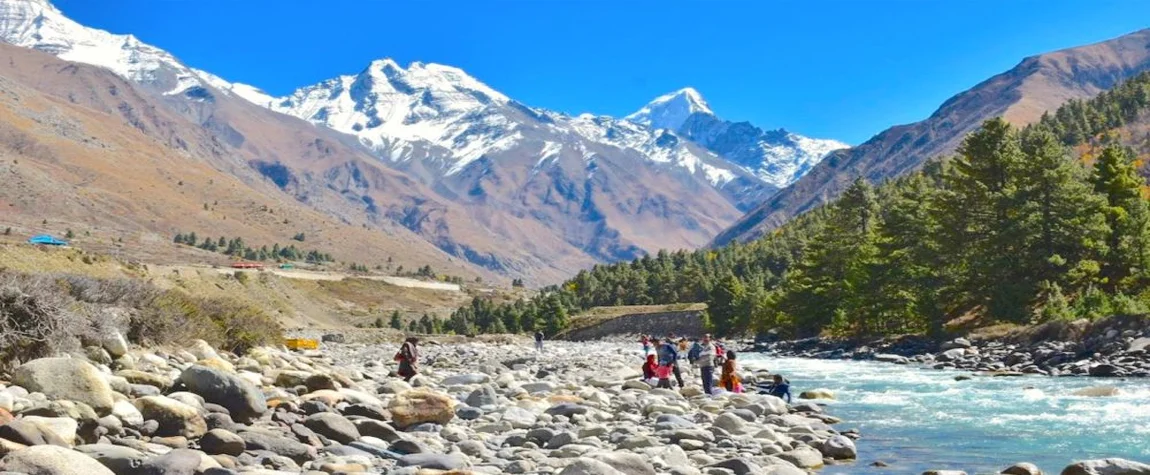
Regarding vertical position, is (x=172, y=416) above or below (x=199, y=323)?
below

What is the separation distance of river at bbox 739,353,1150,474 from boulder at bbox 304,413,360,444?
8.33 metres

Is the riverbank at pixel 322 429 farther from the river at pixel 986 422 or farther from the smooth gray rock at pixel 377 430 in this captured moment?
the river at pixel 986 422

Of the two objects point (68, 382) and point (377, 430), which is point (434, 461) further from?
point (68, 382)

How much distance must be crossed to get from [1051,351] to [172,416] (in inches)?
1432

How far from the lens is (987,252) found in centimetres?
5334

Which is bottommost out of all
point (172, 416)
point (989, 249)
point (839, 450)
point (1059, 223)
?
point (839, 450)

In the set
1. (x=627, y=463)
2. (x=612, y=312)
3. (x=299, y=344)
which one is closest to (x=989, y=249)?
(x=627, y=463)

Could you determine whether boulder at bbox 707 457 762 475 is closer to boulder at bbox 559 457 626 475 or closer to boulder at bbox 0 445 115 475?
boulder at bbox 559 457 626 475

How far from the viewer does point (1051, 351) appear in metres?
38.2

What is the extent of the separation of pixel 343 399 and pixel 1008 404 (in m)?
18.6

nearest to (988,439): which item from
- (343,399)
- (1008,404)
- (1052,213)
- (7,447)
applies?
(1008,404)

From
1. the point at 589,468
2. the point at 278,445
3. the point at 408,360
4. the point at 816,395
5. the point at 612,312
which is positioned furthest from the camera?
the point at 612,312

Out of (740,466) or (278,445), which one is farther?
(740,466)

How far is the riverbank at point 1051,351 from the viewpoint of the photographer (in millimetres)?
33781
